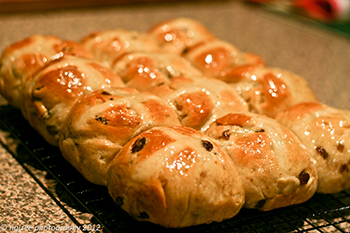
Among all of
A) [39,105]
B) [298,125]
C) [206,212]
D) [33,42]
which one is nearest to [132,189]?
[206,212]

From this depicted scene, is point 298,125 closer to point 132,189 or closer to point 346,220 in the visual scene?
point 346,220

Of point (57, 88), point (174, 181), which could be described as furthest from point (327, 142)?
point (57, 88)

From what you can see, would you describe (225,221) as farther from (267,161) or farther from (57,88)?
(57,88)

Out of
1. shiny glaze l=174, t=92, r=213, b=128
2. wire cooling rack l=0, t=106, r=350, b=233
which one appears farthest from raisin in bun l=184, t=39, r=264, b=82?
wire cooling rack l=0, t=106, r=350, b=233

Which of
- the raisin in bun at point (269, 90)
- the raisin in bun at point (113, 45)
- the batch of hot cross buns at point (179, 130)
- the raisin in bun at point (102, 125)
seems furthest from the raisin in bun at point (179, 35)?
the raisin in bun at point (102, 125)

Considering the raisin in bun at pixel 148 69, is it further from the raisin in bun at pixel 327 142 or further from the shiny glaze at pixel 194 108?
the raisin in bun at pixel 327 142

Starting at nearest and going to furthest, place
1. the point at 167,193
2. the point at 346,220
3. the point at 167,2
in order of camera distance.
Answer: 1. the point at 167,193
2. the point at 346,220
3. the point at 167,2
